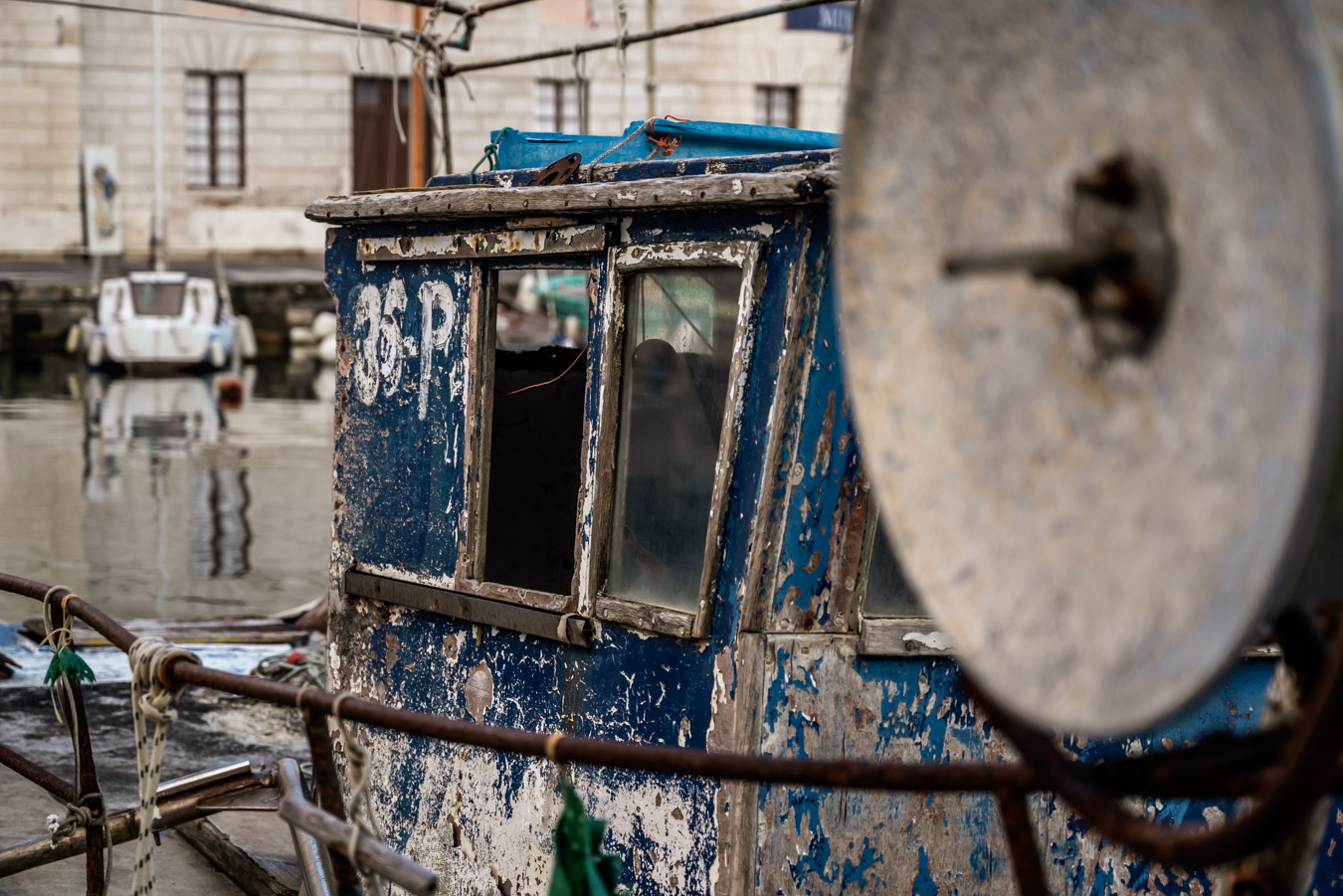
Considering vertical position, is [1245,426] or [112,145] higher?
[112,145]

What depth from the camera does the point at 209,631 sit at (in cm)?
837

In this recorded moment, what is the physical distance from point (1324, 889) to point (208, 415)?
20486 mm

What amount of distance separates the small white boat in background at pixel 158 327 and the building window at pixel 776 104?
13.5 m

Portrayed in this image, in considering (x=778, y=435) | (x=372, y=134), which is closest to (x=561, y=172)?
(x=778, y=435)

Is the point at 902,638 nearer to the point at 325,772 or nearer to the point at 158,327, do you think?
the point at 325,772

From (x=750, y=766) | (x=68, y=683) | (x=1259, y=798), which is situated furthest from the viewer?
(x=68, y=683)

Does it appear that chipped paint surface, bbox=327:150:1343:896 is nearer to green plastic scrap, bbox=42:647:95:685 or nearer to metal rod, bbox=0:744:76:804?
green plastic scrap, bbox=42:647:95:685

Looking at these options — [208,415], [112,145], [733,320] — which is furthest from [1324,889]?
[112,145]

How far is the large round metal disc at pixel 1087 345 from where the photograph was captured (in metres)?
1.34

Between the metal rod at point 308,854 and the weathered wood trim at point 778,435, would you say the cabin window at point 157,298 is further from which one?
the weathered wood trim at point 778,435

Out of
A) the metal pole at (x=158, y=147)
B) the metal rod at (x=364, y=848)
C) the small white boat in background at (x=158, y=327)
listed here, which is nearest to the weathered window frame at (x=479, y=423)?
the metal rod at (x=364, y=848)

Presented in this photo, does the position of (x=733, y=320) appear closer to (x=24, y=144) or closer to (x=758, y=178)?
(x=758, y=178)

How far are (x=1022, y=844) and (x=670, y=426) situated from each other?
1949 millimetres

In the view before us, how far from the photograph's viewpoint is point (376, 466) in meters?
4.68
